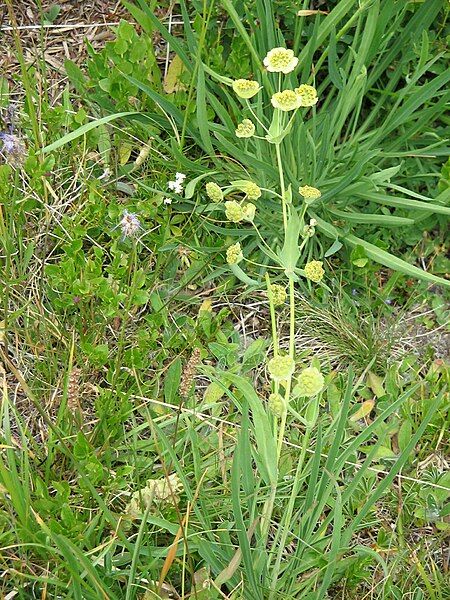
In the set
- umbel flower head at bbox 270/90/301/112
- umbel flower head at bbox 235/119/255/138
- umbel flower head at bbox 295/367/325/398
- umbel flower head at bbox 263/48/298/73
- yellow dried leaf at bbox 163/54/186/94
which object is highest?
umbel flower head at bbox 263/48/298/73

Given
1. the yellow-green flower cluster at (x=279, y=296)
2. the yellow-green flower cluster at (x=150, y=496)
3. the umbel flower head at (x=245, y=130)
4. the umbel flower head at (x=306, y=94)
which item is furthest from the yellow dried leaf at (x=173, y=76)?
the yellow-green flower cluster at (x=150, y=496)

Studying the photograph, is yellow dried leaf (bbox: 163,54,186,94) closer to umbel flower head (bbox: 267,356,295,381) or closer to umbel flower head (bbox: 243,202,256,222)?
umbel flower head (bbox: 243,202,256,222)

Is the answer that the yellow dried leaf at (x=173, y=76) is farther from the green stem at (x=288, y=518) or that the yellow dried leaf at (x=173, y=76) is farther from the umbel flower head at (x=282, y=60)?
the green stem at (x=288, y=518)

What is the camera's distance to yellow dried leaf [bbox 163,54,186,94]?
222 centimetres

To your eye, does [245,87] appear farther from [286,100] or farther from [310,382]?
[310,382]

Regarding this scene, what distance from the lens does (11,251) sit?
1911mm

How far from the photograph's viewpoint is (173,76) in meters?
2.23

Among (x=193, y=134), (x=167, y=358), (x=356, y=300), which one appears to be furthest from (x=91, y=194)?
(x=356, y=300)

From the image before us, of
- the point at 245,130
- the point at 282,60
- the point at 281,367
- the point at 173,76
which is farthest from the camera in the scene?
the point at 173,76

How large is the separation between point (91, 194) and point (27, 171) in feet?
0.57

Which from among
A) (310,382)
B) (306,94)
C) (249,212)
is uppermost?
(306,94)

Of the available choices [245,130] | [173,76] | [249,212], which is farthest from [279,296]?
[173,76]

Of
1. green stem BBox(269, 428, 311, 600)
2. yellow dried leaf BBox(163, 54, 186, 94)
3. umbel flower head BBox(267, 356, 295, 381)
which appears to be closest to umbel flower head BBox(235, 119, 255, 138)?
umbel flower head BBox(267, 356, 295, 381)

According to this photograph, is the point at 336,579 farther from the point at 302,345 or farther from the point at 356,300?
the point at 356,300
